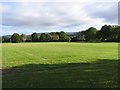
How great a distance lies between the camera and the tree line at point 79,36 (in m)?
148

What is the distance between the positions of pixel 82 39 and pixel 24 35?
47.7 metres

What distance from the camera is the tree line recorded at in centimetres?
14788

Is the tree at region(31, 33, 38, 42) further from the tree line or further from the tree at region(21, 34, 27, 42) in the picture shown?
the tree at region(21, 34, 27, 42)

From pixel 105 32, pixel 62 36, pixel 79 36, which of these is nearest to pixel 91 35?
pixel 79 36

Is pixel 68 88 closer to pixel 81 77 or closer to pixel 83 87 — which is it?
pixel 83 87

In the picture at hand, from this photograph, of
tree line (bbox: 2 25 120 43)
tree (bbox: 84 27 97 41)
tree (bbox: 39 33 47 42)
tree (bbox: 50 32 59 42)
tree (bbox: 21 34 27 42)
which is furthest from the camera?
tree (bbox: 21 34 27 42)

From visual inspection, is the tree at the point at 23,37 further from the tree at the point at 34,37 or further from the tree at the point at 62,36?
the tree at the point at 62,36

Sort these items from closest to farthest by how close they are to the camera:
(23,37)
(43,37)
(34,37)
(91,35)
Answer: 1. (91,35)
2. (43,37)
3. (34,37)
4. (23,37)

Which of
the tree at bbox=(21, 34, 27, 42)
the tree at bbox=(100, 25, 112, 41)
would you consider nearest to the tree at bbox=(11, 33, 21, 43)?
the tree at bbox=(21, 34, 27, 42)

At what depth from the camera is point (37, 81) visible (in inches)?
528

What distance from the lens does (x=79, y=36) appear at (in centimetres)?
17800

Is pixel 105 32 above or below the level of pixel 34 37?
above

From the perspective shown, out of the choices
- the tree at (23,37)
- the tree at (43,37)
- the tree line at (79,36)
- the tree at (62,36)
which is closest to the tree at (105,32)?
the tree line at (79,36)

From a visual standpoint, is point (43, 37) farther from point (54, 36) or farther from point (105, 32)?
point (105, 32)
